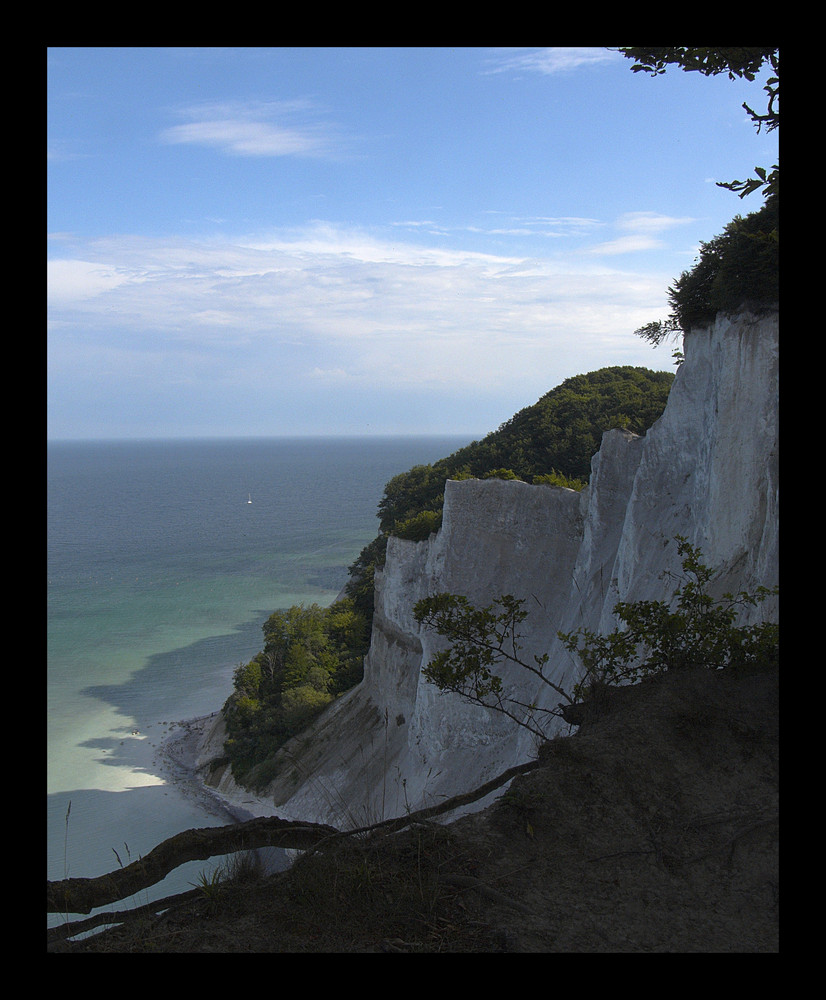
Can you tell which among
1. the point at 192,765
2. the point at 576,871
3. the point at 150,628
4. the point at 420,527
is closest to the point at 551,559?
the point at 420,527

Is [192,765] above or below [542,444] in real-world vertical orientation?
below

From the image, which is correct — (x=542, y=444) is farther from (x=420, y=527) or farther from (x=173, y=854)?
(x=173, y=854)

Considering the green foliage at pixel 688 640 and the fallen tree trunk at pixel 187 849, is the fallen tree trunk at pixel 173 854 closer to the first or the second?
the fallen tree trunk at pixel 187 849

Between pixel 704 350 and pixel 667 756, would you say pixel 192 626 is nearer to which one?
pixel 704 350

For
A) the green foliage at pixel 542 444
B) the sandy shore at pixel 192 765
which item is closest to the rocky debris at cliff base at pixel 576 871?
the sandy shore at pixel 192 765
